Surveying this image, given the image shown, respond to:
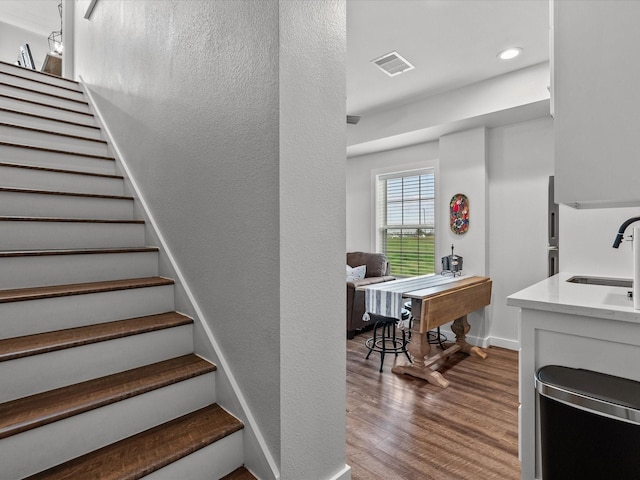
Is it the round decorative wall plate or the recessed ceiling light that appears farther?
the round decorative wall plate

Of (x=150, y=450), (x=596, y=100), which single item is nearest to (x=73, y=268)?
(x=150, y=450)

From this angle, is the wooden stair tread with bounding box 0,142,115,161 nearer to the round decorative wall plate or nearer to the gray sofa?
the gray sofa

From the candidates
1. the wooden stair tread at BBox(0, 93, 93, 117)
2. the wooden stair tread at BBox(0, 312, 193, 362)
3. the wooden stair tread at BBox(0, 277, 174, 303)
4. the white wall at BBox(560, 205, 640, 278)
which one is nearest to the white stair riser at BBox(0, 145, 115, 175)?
the wooden stair tread at BBox(0, 93, 93, 117)

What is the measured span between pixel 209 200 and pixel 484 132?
139 inches

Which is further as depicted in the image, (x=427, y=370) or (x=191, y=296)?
(x=427, y=370)

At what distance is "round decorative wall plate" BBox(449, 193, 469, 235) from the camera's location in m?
4.11

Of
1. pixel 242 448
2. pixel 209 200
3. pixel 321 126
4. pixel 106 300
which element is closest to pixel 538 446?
pixel 242 448

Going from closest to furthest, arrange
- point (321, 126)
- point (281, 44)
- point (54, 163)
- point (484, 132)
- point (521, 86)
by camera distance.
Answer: point (281, 44), point (321, 126), point (54, 163), point (521, 86), point (484, 132)

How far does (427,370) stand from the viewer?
3.05m

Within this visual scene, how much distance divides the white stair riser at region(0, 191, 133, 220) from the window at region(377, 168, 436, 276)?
3.69 meters

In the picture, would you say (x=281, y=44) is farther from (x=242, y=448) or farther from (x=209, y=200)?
(x=242, y=448)

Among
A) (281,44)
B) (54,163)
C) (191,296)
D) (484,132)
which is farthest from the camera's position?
(484,132)

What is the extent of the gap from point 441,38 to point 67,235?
307 cm

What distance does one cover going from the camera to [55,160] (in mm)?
2377
